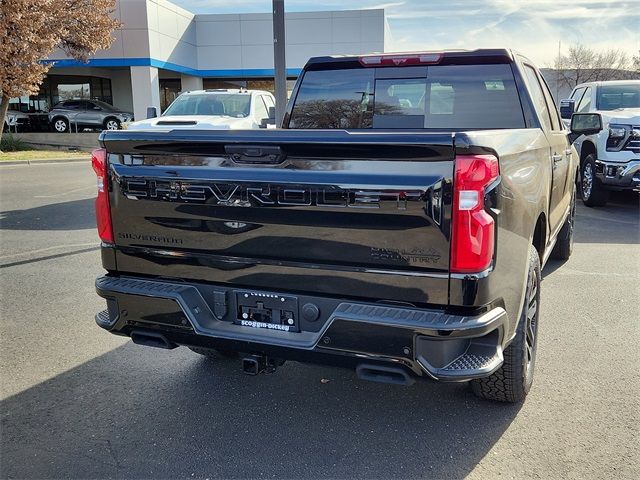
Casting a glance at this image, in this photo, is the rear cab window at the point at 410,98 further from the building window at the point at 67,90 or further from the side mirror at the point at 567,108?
the building window at the point at 67,90

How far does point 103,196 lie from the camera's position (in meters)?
3.23

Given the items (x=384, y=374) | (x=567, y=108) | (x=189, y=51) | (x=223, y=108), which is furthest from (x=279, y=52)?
(x=189, y=51)

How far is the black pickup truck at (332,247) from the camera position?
2557mm

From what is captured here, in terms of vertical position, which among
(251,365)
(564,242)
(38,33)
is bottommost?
(564,242)

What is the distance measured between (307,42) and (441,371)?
1225 inches

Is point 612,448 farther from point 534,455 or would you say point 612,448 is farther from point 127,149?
point 127,149

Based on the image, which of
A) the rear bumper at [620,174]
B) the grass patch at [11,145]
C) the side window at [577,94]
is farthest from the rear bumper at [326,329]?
the grass patch at [11,145]

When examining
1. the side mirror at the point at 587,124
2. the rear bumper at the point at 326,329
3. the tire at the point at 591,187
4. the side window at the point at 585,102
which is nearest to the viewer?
the rear bumper at the point at 326,329

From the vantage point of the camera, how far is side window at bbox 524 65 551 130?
444 cm

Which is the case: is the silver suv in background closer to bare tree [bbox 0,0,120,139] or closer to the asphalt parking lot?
bare tree [bbox 0,0,120,139]

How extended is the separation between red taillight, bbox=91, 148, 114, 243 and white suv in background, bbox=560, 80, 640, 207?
6960 mm

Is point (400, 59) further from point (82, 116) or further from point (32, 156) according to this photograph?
point (82, 116)

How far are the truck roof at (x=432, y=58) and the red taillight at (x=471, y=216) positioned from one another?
2.11 metres

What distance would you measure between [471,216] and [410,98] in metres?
2.28
